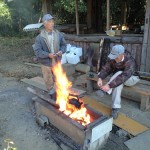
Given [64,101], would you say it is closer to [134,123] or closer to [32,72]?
[134,123]

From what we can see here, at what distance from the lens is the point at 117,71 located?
15.9 ft

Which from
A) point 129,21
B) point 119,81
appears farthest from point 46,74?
point 129,21

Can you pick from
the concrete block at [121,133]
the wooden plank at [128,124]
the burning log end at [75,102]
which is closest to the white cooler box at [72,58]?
the wooden plank at [128,124]

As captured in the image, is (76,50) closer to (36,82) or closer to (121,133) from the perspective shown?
(36,82)

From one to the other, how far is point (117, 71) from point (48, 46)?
1.60 metres

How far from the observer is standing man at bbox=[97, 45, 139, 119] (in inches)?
173

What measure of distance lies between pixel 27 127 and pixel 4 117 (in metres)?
0.79

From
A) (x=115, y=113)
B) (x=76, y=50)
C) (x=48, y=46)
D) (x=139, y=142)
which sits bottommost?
(x=139, y=142)

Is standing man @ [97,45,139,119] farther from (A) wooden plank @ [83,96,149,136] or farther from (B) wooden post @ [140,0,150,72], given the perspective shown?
(B) wooden post @ [140,0,150,72]

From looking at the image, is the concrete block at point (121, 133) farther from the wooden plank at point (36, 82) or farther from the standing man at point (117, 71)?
the wooden plank at point (36, 82)

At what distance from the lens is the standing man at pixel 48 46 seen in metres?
4.88

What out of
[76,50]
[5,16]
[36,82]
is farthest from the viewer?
[5,16]

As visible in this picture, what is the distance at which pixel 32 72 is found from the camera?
8.52 m

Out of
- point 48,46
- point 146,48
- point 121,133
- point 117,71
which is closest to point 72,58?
point 146,48
